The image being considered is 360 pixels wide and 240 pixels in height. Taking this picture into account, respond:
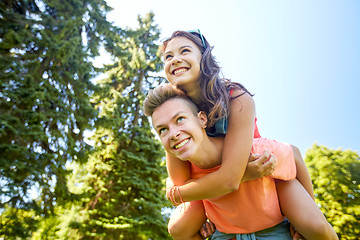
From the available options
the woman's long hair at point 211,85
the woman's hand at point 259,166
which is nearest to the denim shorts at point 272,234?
the woman's hand at point 259,166

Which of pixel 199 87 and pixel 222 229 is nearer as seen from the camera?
pixel 222 229

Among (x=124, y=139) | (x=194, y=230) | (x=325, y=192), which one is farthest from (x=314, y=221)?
(x=124, y=139)

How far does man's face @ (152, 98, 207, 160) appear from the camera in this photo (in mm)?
1684

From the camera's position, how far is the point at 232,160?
63.0 inches

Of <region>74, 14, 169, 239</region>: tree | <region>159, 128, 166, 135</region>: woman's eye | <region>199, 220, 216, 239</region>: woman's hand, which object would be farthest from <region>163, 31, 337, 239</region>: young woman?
<region>74, 14, 169, 239</region>: tree

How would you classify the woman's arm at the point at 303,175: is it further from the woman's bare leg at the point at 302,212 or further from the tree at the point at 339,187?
the tree at the point at 339,187

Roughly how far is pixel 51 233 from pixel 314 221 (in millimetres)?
13325

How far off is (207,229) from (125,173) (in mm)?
10032

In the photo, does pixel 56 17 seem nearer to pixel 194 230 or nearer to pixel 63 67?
pixel 63 67

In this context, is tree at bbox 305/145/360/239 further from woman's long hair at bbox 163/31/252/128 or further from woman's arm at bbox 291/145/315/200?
woman's long hair at bbox 163/31/252/128

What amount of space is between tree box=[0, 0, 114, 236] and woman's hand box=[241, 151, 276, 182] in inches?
240

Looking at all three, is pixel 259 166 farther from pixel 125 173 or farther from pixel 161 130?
pixel 125 173

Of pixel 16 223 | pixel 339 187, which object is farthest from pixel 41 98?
pixel 339 187

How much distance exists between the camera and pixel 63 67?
7.71 metres
